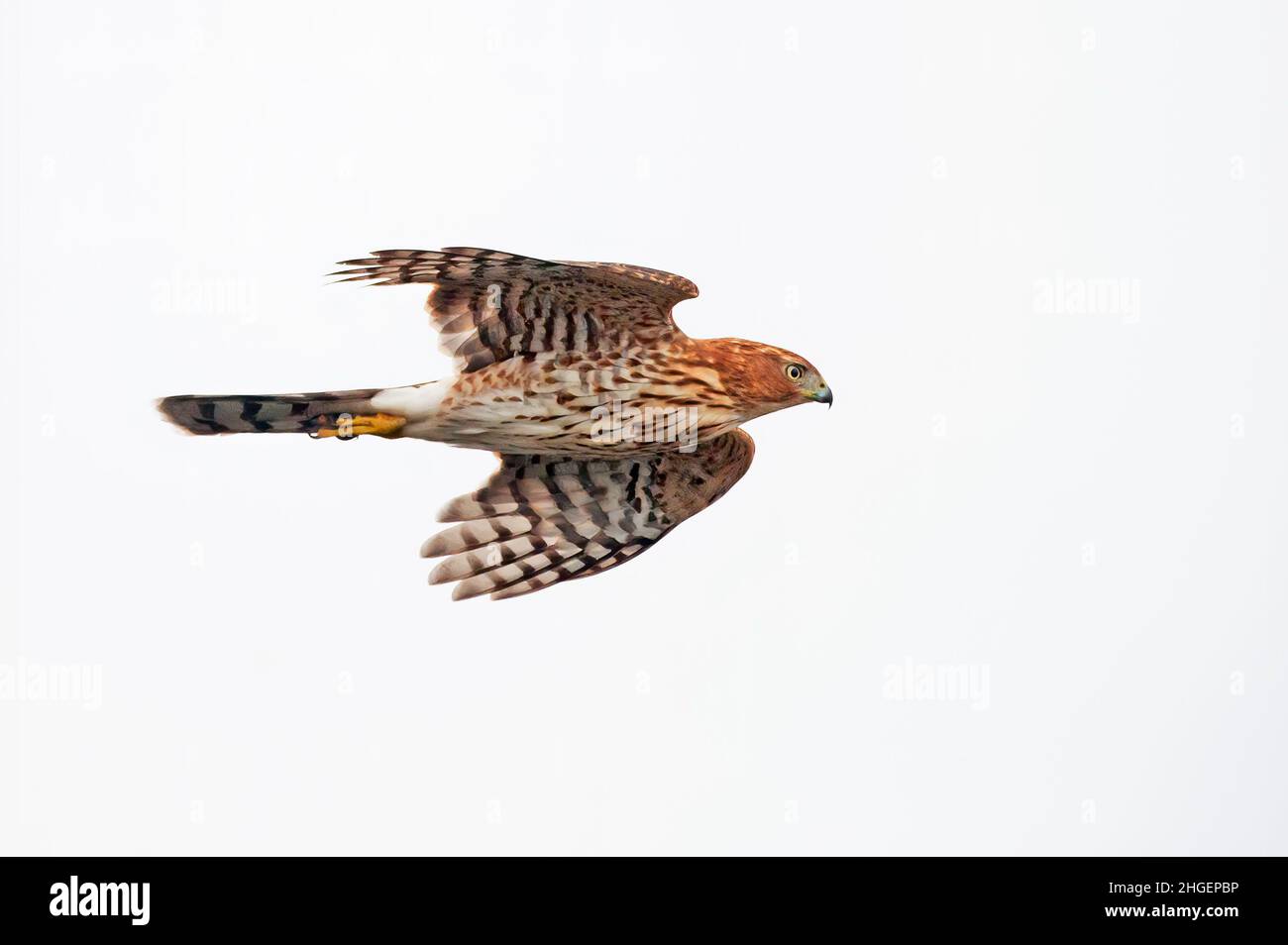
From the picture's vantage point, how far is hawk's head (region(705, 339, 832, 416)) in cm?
1030

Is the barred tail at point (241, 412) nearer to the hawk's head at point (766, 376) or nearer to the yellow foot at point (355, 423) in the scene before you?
the yellow foot at point (355, 423)

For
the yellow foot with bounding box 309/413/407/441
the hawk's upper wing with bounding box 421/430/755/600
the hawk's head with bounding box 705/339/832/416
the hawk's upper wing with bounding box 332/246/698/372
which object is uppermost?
the hawk's upper wing with bounding box 332/246/698/372

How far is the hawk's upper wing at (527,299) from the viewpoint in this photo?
9680 mm

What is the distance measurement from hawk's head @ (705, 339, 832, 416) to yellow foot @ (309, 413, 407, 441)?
6.70 ft

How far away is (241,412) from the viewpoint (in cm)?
998

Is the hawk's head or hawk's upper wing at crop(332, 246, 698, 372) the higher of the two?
hawk's upper wing at crop(332, 246, 698, 372)

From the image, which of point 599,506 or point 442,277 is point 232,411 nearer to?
point 442,277

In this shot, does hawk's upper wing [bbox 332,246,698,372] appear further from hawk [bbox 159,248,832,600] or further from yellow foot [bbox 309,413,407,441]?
yellow foot [bbox 309,413,407,441]

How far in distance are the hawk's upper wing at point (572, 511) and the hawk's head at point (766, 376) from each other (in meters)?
0.81

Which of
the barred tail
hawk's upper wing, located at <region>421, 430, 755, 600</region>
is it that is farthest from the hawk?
hawk's upper wing, located at <region>421, 430, 755, 600</region>

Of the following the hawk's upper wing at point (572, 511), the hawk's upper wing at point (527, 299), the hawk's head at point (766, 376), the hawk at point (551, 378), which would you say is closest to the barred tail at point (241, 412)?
the hawk at point (551, 378)

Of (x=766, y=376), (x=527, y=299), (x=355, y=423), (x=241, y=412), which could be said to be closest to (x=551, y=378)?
(x=527, y=299)

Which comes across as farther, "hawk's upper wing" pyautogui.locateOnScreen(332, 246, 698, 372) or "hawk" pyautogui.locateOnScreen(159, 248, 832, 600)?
"hawk" pyautogui.locateOnScreen(159, 248, 832, 600)
